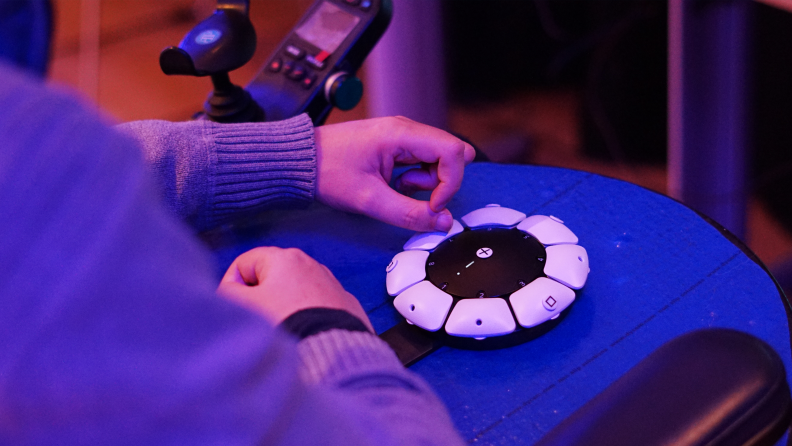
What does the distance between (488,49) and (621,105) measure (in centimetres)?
47

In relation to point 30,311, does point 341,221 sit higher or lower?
lower

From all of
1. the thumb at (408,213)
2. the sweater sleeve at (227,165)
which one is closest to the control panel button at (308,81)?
the sweater sleeve at (227,165)

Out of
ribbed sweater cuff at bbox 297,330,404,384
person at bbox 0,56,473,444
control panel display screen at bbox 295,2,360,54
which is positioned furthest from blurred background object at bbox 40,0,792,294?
person at bbox 0,56,473,444

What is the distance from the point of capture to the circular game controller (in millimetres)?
515

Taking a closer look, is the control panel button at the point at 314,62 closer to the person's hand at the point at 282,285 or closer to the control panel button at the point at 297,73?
the control panel button at the point at 297,73

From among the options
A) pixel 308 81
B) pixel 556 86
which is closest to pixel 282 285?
pixel 308 81

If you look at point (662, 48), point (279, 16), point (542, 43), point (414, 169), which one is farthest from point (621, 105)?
point (279, 16)

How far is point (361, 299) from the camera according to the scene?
0.61 m

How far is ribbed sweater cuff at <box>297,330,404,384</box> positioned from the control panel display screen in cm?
49

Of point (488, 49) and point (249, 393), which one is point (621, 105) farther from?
point (249, 393)

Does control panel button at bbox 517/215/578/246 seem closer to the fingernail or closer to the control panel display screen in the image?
the fingernail

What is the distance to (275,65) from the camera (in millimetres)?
850

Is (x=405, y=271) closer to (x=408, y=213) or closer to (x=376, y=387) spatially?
(x=408, y=213)

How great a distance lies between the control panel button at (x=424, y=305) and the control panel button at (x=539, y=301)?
55 millimetres
